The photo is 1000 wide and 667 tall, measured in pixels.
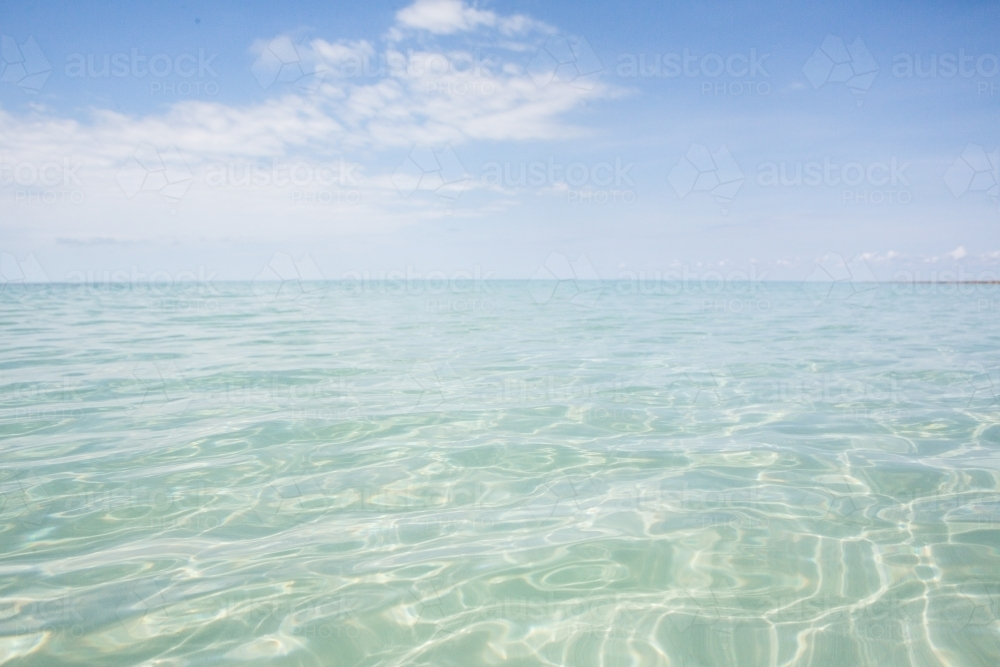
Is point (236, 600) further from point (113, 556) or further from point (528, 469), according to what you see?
point (528, 469)

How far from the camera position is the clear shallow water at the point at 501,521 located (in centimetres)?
227

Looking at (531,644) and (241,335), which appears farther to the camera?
(241,335)

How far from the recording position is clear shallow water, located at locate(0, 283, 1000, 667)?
227 cm

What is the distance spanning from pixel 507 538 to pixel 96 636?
1.77 metres

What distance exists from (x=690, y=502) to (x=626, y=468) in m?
0.63

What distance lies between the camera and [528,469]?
13.2 ft

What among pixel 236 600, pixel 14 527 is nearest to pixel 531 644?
pixel 236 600

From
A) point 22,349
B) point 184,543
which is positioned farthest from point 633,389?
point 22,349

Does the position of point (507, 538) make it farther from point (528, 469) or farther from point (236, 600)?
point (236, 600)

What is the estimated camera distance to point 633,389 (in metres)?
6.47

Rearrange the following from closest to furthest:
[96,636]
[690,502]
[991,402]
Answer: [96,636]
[690,502]
[991,402]

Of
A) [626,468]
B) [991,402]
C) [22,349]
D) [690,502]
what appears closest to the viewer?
[690,502]

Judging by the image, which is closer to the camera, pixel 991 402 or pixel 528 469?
pixel 528 469

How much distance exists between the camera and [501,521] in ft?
10.6
